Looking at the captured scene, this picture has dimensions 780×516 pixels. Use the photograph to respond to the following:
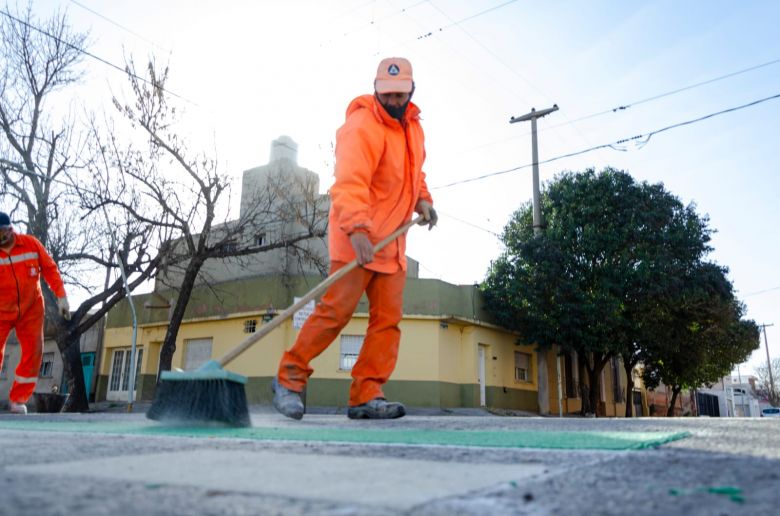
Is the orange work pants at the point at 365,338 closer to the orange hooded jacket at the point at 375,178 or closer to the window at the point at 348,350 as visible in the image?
the orange hooded jacket at the point at 375,178

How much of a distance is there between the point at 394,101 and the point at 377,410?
218 centimetres

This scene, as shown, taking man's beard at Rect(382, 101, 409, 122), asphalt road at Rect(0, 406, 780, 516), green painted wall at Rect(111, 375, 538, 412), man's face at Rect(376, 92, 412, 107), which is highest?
man's face at Rect(376, 92, 412, 107)

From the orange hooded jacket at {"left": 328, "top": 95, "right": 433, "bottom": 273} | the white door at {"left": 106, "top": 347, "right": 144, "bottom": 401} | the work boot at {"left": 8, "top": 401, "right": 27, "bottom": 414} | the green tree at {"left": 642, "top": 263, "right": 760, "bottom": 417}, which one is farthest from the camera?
the white door at {"left": 106, "top": 347, "right": 144, "bottom": 401}

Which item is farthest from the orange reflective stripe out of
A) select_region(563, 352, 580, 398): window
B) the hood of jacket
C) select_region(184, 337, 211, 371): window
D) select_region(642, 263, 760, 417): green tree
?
select_region(563, 352, 580, 398): window

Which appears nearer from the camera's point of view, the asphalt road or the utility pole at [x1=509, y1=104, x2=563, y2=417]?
the asphalt road

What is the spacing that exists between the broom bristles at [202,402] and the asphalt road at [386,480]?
1.00 metres

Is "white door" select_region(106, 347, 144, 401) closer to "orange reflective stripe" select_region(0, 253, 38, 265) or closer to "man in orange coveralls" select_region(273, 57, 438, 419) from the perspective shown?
"orange reflective stripe" select_region(0, 253, 38, 265)

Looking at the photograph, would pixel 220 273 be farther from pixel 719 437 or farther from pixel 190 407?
pixel 719 437

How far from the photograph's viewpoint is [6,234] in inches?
248

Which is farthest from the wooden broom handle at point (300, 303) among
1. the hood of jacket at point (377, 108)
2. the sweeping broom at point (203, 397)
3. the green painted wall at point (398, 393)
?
the green painted wall at point (398, 393)

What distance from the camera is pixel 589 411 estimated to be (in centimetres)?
2259

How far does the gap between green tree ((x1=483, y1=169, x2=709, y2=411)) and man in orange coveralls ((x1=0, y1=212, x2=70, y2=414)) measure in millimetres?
16442

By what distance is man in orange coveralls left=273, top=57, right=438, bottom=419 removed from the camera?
4.19m

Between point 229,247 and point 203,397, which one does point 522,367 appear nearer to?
point 229,247
